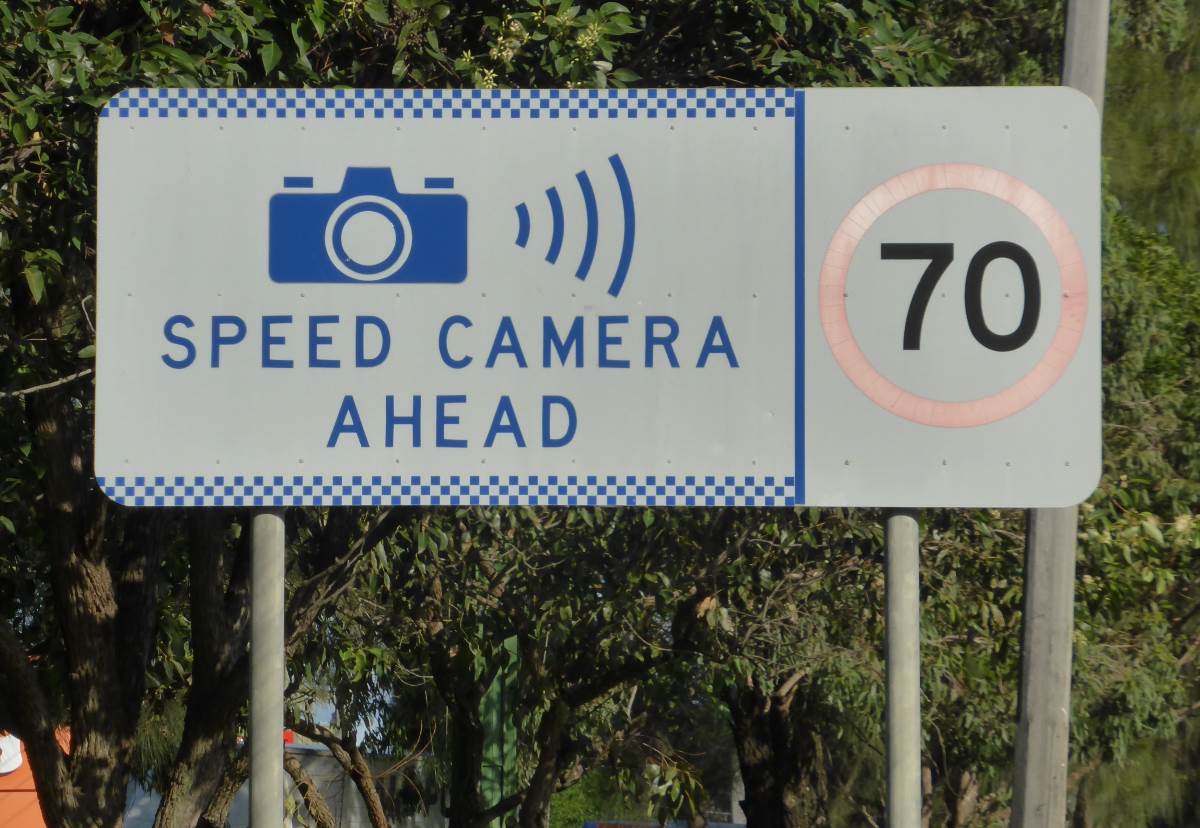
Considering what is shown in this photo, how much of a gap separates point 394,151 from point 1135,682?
1186 centimetres

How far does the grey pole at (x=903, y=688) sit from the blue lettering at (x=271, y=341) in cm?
168

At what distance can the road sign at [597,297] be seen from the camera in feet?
13.3

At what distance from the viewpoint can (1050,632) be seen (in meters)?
7.28

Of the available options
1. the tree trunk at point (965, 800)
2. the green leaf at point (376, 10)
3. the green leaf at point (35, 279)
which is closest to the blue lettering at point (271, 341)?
the green leaf at point (35, 279)

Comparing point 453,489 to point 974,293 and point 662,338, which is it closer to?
point 662,338

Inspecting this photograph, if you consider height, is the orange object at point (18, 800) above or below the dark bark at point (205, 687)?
below

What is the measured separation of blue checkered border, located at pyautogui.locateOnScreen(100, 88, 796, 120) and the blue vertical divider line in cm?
5

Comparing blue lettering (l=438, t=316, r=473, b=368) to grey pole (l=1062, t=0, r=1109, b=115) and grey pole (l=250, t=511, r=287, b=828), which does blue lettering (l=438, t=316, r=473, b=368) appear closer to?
grey pole (l=250, t=511, r=287, b=828)

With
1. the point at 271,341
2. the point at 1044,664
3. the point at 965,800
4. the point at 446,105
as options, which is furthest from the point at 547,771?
the point at 446,105

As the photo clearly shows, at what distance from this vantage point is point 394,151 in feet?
13.6

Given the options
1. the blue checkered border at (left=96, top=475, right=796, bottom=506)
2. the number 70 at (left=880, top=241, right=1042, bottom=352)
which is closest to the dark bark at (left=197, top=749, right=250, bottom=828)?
the blue checkered border at (left=96, top=475, right=796, bottom=506)

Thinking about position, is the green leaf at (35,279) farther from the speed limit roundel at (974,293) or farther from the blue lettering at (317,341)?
the speed limit roundel at (974,293)

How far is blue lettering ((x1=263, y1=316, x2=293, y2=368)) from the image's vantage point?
4105 millimetres

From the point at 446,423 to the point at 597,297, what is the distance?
20.7 inches
